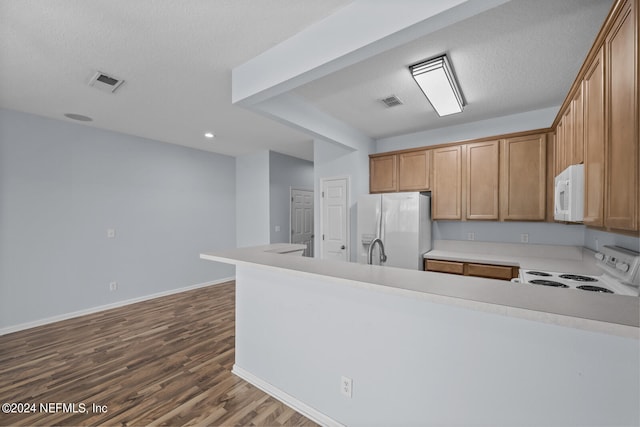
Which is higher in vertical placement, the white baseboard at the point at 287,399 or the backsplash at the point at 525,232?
the backsplash at the point at 525,232

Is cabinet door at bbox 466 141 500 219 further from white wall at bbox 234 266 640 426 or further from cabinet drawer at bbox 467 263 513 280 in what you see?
white wall at bbox 234 266 640 426

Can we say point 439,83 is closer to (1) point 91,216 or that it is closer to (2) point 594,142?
(2) point 594,142

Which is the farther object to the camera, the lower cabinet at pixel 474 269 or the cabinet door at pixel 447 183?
the cabinet door at pixel 447 183

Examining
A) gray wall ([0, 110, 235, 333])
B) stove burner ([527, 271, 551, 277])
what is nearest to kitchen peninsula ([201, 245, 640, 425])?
stove burner ([527, 271, 551, 277])

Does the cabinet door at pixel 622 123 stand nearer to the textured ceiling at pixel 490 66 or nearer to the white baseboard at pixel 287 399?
the textured ceiling at pixel 490 66

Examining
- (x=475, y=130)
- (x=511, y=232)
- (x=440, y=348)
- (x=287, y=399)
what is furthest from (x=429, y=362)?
(x=475, y=130)

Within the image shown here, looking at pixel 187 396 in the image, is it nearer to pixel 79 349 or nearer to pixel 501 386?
pixel 79 349

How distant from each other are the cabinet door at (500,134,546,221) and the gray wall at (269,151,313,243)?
3.76 metres

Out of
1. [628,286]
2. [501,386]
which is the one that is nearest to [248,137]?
[501,386]

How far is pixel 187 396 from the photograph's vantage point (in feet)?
6.96

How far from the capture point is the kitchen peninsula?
993 mm

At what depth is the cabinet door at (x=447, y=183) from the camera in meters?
3.60

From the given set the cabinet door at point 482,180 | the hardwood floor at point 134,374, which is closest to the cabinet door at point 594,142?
the cabinet door at point 482,180

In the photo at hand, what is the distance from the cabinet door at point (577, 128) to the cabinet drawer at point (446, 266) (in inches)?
63.5
